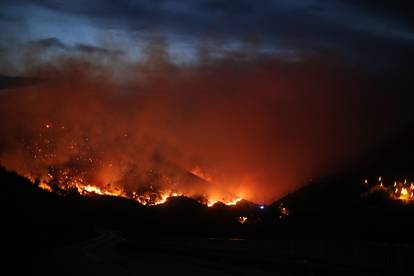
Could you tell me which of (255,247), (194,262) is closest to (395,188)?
(255,247)

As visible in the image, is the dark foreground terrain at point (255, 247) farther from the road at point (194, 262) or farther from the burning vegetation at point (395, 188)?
the burning vegetation at point (395, 188)

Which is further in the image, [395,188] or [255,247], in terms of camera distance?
[395,188]

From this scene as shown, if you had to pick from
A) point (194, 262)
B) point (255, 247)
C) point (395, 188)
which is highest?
point (395, 188)

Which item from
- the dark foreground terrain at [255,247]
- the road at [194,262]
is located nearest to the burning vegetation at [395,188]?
the dark foreground terrain at [255,247]

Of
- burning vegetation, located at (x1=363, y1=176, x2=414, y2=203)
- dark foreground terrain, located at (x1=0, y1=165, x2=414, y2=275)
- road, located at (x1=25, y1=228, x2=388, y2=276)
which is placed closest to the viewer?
dark foreground terrain, located at (x1=0, y1=165, x2=414, y2=275)

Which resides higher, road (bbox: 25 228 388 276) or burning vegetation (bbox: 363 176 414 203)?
burning vegetation (bbox: 363 176 414 203)

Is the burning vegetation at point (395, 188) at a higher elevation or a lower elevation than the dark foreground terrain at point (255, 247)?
higher

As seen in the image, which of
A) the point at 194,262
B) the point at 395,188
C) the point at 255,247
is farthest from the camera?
the point at 395,188

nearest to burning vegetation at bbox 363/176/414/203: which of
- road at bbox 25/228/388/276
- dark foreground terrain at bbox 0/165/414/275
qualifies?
dark foreground terrain at bbox 0/165/414/275

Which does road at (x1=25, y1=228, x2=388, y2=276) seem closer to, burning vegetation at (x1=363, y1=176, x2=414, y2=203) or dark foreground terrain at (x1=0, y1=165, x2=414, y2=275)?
dark foreground terrain at (x1=0, y1=165, x2=414, y2=275)

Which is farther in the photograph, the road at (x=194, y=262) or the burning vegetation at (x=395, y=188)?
the burning vegetation at (x=395, y=188)

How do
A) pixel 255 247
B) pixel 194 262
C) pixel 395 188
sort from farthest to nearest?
pixel 395 188, pixel 255 247, pixel 194 262

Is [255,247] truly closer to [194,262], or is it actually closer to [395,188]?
[194,262]

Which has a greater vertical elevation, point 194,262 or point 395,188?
point 395,188
